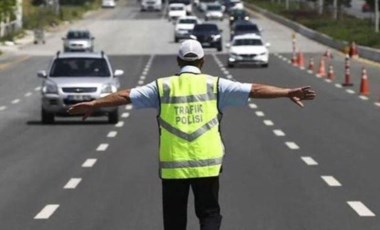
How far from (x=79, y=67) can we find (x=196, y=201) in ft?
71.6

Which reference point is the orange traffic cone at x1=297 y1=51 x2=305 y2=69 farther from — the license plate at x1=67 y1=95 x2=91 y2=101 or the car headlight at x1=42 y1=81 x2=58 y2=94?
the license plate at x1=67 y1=95 x2=91 y2=101

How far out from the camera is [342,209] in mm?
14477

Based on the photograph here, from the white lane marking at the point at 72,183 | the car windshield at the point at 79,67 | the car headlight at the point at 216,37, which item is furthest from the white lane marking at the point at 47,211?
the car headlight at the point at 216,37

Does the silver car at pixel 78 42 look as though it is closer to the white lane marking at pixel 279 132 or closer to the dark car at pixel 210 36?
the dark car at pixel 210 36

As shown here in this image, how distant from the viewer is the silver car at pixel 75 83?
28312 millimetres

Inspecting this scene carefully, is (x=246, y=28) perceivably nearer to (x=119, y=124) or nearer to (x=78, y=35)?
(x=78, y=35)

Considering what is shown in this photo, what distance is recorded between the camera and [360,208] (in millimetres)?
14523

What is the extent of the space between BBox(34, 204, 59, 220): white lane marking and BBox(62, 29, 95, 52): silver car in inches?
2203

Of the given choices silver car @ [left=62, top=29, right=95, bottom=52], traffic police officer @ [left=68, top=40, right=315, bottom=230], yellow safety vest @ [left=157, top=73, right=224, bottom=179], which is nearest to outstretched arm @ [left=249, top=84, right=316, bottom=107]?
traffic police officer @ [left=68, top=40, right=315, bottom=230]

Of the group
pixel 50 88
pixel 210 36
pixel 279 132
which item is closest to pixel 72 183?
pixel 279 132

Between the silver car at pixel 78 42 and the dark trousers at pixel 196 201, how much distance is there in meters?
62.9

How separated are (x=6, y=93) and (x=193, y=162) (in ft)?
110

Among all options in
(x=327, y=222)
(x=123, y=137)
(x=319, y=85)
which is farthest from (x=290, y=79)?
(x=327, y=222)

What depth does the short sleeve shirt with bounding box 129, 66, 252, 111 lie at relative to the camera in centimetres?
802
